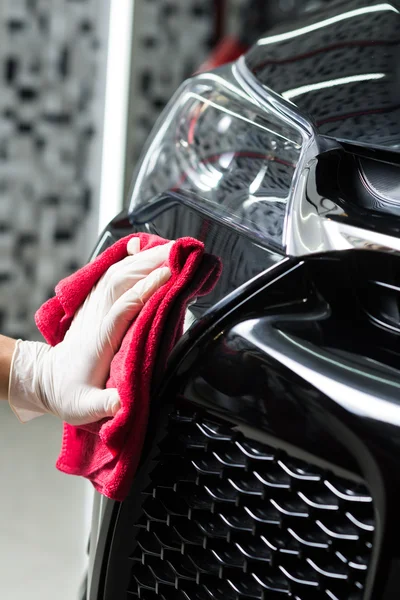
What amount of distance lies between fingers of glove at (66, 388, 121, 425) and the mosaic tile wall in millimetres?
1985

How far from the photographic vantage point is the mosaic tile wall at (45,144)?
254cm

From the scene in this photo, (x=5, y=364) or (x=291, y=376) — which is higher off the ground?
(x=291, y=376)

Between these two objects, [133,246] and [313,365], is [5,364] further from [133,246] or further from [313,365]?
[313,365]

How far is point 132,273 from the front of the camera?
2.43 ft

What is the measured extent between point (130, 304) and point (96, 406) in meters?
0.11

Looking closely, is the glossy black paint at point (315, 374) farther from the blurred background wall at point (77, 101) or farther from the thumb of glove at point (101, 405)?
the blurred background wall at point (77, 101)

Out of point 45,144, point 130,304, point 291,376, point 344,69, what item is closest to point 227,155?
point 344,69

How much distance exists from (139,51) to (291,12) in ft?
2.07

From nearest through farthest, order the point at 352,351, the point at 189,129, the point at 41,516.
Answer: the point at 352,351, the point at 189,129, the point at 41,516

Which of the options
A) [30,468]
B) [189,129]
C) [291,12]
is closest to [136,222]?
[189,129]

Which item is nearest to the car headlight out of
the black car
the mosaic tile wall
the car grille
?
the black car

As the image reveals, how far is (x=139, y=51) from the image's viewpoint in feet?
8.78

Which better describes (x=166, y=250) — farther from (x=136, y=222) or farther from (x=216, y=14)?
(x=216, y=14)

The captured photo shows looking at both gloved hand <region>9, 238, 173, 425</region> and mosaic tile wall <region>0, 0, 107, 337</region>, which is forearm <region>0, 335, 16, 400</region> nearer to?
gloved hand <region>9, 238, 173, 425</region>
